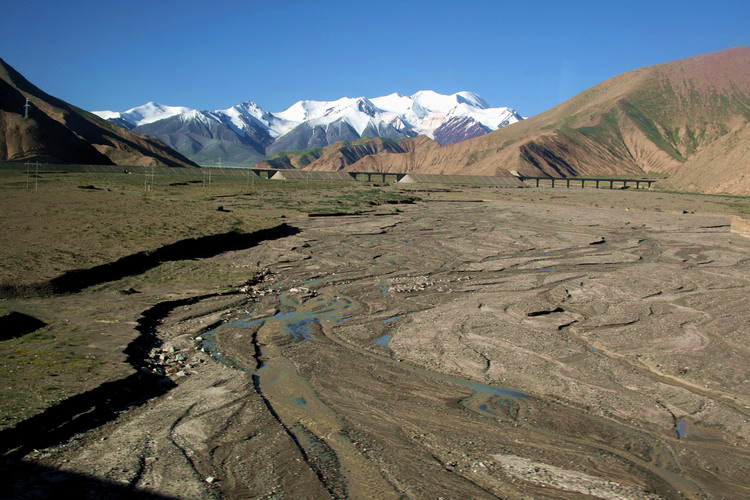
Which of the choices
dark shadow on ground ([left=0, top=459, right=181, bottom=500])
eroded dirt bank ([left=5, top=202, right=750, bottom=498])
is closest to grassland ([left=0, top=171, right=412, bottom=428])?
dark shadow on ground ([left=0, top=459, right=181, bottom=500])

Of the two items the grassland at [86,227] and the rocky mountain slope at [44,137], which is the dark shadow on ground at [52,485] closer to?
the grassland at [86,227]

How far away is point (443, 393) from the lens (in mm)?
10109

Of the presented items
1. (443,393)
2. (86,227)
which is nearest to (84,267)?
(86,227)

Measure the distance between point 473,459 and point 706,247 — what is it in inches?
1040

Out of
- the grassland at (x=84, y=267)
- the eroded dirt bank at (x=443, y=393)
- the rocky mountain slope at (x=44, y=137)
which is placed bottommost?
the eroded dirt bank at (x=443, y=393)

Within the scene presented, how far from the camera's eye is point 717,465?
8016mm

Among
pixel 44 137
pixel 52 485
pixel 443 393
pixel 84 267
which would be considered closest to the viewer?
pixel 52 485

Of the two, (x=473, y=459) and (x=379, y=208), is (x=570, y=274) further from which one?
(x=379, y=208)

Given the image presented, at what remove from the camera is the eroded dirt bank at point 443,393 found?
288 inches

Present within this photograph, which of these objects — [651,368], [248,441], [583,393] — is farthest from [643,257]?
[248,441]

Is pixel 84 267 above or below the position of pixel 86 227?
below

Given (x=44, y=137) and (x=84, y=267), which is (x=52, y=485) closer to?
(x=84, y=267)

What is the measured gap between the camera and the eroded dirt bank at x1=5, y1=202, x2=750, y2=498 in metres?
7.31

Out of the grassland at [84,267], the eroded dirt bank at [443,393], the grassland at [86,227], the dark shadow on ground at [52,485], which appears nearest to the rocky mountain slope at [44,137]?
the grassland at [86,227]
